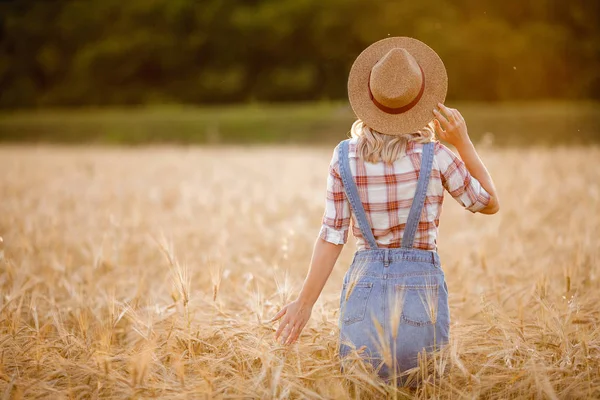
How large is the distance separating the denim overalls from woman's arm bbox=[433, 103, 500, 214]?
0.12 metres

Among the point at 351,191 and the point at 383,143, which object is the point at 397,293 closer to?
the point at 351,191

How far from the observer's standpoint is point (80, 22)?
117 ft

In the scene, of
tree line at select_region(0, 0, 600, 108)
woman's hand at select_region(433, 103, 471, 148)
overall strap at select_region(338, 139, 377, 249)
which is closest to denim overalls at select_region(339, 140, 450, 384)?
overall strap at select_region(338, 139, 377, 249)

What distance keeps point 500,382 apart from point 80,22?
123ft

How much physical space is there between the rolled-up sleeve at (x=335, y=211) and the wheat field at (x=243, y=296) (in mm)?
457

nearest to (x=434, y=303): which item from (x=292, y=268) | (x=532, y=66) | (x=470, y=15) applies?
(x=292, y=268)

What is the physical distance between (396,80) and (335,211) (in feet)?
1.64

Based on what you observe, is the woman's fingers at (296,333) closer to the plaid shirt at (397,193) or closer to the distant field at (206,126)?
the plaid shirt at (397,193)

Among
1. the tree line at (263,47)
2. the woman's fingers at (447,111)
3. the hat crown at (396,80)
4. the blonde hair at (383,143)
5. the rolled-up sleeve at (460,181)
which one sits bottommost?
the rolled-up sleeve at (460,181)

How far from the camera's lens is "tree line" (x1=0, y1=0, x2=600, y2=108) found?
26672 millimetres

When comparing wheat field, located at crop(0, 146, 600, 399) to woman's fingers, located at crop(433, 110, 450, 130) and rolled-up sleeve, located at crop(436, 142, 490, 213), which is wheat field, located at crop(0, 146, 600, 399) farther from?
woman's fingers, located at crop(433, 110, 450, 130)

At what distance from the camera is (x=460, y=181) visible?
2148 mm

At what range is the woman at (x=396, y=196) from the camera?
2121 millimetres

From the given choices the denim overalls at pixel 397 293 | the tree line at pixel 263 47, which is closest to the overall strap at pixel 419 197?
the denim overalls at pixel 397 293
